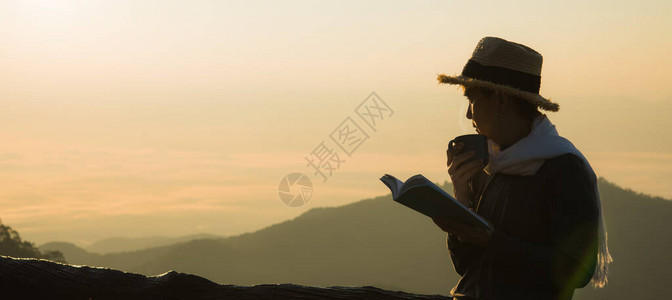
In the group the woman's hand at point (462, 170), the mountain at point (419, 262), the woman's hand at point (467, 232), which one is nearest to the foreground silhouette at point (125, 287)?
the woman's hand at point (462, 170)

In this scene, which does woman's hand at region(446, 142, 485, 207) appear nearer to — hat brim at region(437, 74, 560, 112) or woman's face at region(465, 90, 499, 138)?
woman's face at region(465, 90, 499, 138)

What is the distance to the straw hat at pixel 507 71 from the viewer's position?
12.4 feet

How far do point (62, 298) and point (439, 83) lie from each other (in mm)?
2781

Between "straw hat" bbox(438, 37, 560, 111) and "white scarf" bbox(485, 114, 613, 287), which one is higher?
"straw hat" bbox(438, 37, 560, 111)

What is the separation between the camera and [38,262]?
200 inches

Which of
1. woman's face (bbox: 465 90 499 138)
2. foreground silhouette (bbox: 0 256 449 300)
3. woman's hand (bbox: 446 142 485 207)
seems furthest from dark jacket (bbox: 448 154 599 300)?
foreground silhouette (bbox: 0 256 449 300)

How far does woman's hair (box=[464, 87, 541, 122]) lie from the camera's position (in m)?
3.81

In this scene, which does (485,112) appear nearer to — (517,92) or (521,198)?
(517,92)

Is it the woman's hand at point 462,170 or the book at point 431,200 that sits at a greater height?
the woman's hand at point 462,170

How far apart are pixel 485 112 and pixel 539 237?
670 mm

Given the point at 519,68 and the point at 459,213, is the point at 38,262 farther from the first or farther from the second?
the point at 519,68

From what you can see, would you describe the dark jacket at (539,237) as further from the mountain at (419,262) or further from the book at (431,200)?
the mountain at (419,262)

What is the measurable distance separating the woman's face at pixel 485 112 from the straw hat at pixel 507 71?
7 centimetres

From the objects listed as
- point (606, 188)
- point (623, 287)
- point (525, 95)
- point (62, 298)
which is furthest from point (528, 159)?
point (606, 188)
